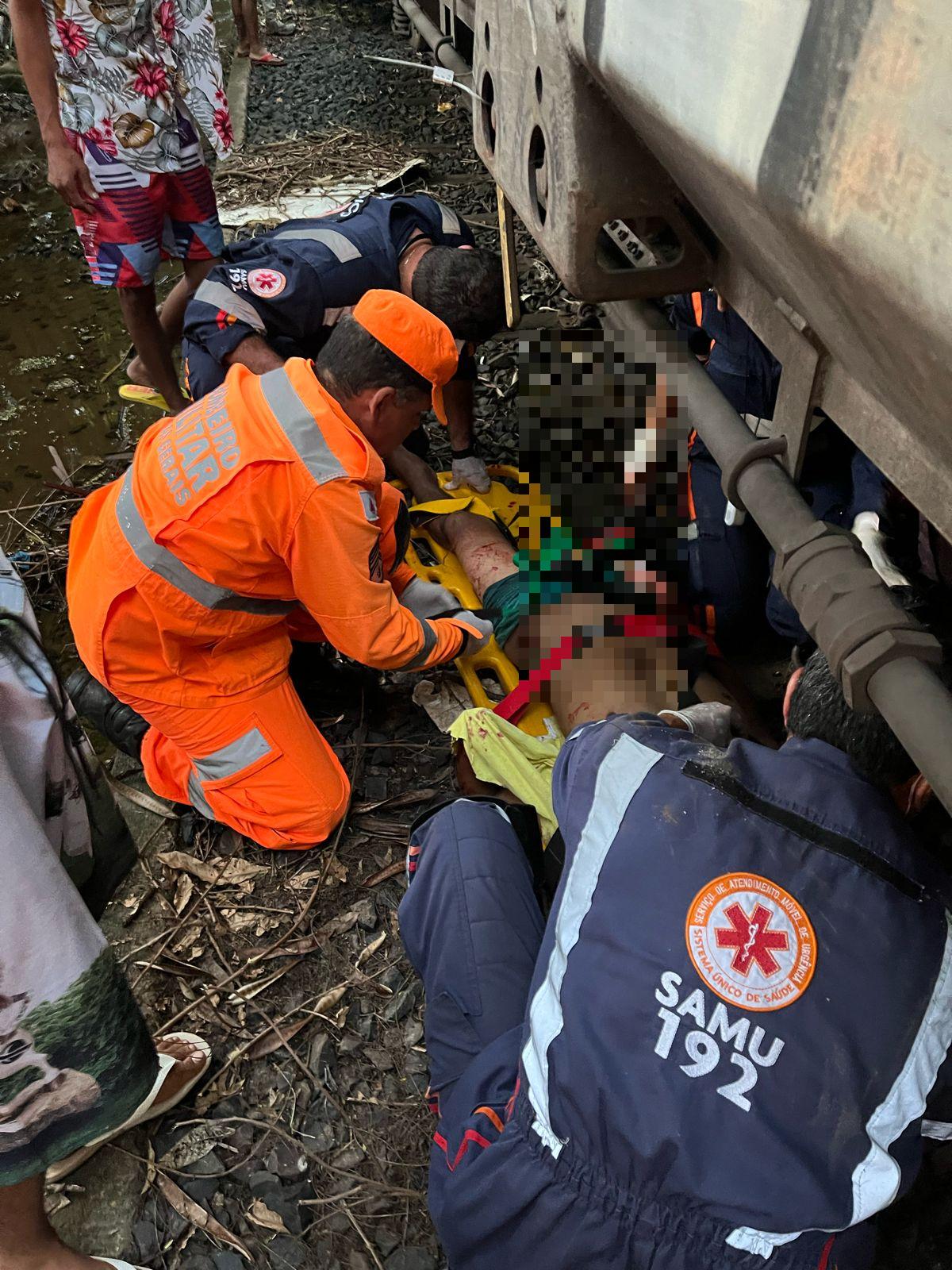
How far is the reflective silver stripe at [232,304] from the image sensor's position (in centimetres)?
335

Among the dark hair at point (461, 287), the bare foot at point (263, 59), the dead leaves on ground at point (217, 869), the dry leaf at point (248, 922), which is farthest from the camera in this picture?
the bare foot at point (263, 59)

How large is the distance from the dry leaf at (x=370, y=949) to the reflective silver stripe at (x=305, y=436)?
4.00ft

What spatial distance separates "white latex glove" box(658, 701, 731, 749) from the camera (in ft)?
6.82

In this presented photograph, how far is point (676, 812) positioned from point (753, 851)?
13 cm

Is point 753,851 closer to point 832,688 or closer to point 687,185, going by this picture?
point 832,688

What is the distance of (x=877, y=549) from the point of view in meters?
1.69

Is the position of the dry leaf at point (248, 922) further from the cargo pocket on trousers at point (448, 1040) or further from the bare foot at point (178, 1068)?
the cargo pocket on trousers at point (448, 1040)

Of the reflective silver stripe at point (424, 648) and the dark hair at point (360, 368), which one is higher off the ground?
the dark hair at point (360, 368)

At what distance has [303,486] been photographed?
7.37ft

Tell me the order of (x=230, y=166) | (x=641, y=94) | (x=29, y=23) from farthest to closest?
1. (x=230, y=166)
2. (x=29, y=23)
3. (x=641, y=94)

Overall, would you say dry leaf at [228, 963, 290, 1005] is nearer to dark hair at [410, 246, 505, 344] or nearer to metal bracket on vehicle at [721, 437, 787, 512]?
metal bracket on vehicle at [721, 437, 787, 512]

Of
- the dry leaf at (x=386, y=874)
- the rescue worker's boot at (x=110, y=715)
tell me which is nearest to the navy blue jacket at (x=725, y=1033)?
the dry leaf at (x=386, y=874)

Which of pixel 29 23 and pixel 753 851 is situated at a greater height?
pixel 29 23

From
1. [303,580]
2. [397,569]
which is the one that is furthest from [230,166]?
[303,580]
